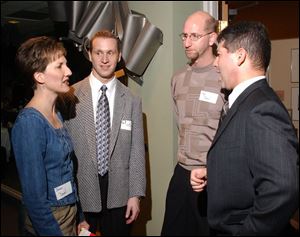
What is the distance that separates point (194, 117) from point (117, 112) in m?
0.38

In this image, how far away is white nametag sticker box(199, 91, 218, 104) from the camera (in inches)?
56.9

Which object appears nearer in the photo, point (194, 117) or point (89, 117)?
point (89, 117)

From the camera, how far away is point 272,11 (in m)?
3.80

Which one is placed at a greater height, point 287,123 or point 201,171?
point 287,123

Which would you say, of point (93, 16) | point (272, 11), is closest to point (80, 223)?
point (93, 16)

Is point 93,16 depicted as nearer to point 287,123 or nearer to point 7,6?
point 7,6

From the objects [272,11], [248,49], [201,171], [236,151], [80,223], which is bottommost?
[80,223]

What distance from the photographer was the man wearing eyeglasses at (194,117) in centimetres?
139

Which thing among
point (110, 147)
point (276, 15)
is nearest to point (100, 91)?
point (110, 147)

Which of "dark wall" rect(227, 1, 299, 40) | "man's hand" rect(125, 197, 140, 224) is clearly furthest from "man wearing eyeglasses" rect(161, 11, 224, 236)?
"dark wall" rect(227, 1, 299, 40)

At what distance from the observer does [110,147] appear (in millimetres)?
1306

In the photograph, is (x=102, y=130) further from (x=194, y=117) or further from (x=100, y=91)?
(x=194, y=117)

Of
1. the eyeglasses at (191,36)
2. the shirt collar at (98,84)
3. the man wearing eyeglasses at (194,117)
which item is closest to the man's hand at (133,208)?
the man wearing eyeglasses at (194,117)

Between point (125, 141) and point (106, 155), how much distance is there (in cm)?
10
